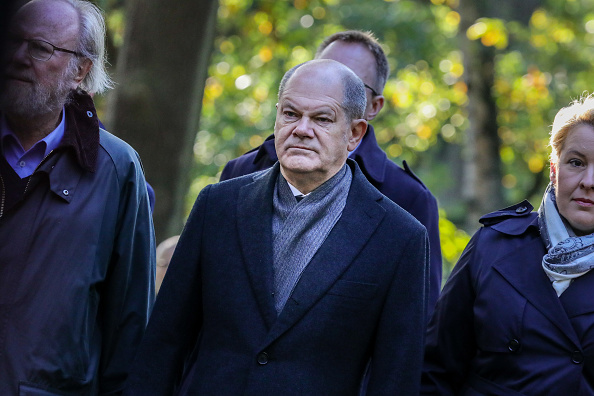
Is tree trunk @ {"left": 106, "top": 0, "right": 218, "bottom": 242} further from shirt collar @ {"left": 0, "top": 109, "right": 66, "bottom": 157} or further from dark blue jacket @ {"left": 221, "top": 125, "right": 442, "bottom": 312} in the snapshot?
shirt collar @ {"left": 0, "top": 109, "right": 66, "bottom": 157}

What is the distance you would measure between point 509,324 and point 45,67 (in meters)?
2.01

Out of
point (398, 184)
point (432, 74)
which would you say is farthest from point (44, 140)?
point (432, 74)

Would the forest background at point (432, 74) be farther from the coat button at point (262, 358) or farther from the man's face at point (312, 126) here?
the coat button at point (262, 358)

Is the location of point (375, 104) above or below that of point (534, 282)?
above

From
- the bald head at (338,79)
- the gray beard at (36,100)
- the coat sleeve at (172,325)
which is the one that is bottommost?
the coat sleeve at (172,325)

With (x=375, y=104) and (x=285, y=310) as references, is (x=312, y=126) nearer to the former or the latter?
(x=285, y=310)

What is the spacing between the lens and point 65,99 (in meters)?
3.59

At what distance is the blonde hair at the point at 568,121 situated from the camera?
3.64 m

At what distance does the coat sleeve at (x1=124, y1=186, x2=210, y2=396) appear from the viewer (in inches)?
135

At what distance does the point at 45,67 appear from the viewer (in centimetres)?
349

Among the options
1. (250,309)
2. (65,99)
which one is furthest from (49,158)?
(250,309)

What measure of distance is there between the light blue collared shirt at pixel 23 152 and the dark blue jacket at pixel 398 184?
1.37 metres

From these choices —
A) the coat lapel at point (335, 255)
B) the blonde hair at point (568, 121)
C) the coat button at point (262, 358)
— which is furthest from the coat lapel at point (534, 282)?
the coat button at point (262, 358)

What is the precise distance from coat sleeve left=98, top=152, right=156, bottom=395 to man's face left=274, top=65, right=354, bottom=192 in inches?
25.6
